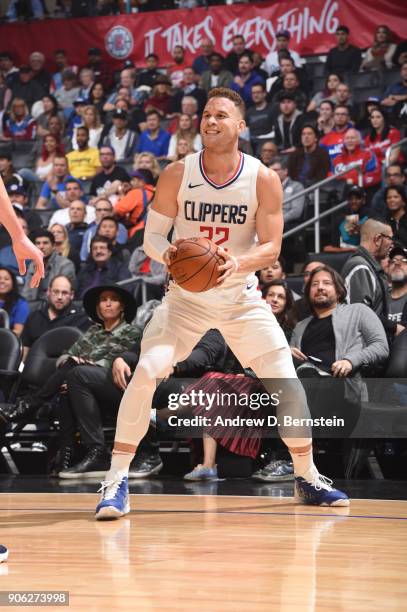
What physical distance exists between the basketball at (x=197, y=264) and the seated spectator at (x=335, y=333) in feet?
6.80

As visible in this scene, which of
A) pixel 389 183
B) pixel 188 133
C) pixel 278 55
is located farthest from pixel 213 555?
pixel 278 55

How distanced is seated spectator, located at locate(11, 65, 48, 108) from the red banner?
783 mm

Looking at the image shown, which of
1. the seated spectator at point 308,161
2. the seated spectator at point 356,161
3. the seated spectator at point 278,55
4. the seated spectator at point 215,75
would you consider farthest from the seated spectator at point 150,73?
the seated spectator at point 356,161

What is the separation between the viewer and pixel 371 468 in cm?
687

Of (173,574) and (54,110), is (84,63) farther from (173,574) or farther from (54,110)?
(173,574)

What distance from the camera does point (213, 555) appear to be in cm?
386

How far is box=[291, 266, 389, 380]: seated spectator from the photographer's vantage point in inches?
260

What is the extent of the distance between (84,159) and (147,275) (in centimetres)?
420

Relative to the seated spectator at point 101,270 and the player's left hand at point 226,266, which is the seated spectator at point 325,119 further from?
the player's left hand at point 226,266

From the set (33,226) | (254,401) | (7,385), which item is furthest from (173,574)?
(33,226)

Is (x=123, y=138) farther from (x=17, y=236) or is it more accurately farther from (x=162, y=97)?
(x=17, y=236)

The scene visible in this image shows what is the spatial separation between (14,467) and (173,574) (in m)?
4.49

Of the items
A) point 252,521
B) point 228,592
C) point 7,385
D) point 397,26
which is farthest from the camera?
point 397,26

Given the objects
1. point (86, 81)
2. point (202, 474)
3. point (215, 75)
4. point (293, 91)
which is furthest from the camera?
point (86, 81)
